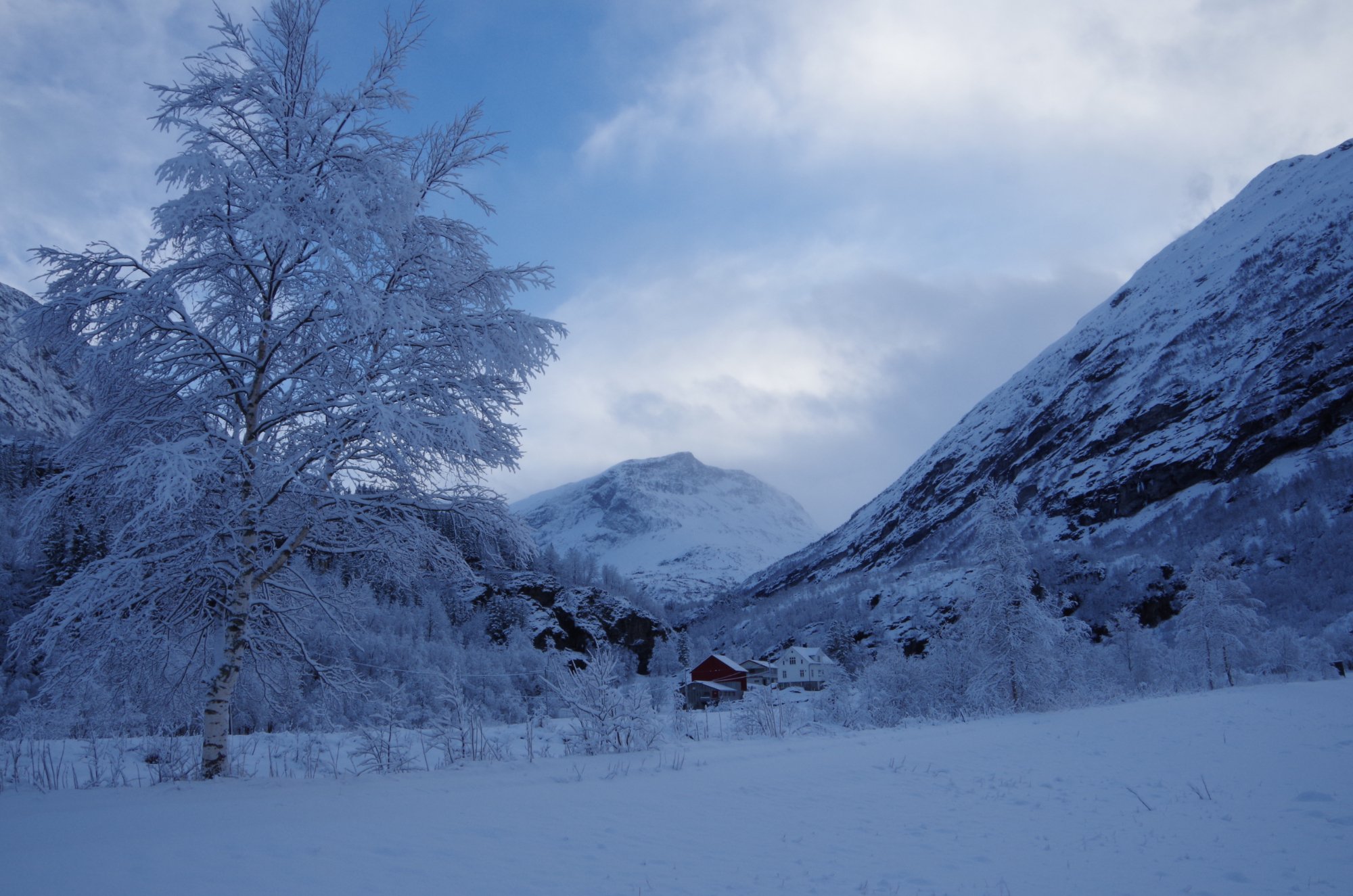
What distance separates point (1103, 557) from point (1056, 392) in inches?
3950

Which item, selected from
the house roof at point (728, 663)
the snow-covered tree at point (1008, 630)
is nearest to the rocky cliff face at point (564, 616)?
Result: the house roof at point (728, 663)

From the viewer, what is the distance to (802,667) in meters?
82.0

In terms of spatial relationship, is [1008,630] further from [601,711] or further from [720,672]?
[720,672]

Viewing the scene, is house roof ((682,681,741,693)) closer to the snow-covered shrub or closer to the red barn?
the red barn

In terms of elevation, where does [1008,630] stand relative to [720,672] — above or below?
above

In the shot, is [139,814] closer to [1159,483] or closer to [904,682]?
[904,682]

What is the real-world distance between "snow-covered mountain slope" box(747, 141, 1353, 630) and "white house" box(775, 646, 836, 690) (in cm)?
1840

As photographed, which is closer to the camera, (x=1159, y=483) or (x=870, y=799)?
(x=870, y=799)

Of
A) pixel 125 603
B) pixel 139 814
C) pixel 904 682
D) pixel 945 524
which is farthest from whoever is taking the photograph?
pixel 945 524

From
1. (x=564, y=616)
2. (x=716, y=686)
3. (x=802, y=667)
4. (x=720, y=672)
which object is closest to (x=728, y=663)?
(x=720, y=672)

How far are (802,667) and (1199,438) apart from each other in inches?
3869

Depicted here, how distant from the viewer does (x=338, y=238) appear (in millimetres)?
8281

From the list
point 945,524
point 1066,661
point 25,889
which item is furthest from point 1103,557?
point 25,889

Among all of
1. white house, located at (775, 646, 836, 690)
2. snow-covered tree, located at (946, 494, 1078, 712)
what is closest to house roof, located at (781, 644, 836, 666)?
white house, located at (775, 646, 836, 690)
